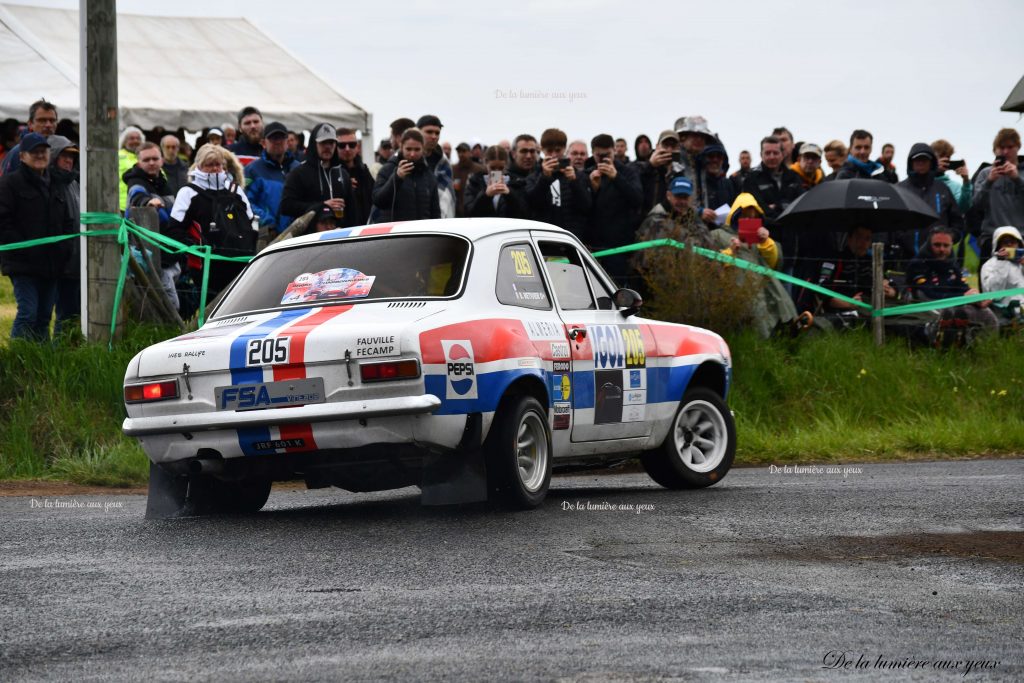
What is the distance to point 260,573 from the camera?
22.9 ft

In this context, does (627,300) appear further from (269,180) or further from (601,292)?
(269,180)

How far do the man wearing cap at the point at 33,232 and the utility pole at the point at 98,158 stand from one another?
1.33ft

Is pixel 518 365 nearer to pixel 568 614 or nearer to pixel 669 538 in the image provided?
pixel 669 538

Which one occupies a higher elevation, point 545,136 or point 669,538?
point 545,136

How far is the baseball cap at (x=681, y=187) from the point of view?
614 inches

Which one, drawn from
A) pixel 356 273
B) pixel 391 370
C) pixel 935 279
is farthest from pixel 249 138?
pixel 391 370

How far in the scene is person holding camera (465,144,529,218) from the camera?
14.5m

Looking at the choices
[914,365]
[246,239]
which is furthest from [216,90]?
[914,365]

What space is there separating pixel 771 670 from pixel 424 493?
148 inches

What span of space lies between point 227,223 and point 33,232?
1.77 meters

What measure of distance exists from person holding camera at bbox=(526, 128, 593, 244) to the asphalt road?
567cm

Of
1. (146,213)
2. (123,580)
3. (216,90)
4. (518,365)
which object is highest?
(216,90)

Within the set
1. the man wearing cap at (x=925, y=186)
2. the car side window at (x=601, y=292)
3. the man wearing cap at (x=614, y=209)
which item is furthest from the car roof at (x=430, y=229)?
the man wearing cap at (x=925, y=186)

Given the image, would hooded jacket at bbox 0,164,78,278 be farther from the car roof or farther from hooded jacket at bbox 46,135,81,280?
the car roof
